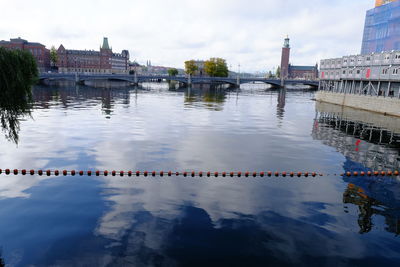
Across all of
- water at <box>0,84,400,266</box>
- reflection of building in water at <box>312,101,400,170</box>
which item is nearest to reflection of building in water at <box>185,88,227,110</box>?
reflection of building in water at <box>312,101,400,170</box>

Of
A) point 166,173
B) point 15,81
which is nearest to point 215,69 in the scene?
point 166,173

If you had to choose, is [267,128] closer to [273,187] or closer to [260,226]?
[273,187]

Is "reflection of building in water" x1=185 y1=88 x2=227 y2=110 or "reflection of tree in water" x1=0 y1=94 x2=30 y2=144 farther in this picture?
"reflection of building in water" x1=185 y1=88 x2=227 y2=110

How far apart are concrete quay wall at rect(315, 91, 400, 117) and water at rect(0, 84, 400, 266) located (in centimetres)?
3250

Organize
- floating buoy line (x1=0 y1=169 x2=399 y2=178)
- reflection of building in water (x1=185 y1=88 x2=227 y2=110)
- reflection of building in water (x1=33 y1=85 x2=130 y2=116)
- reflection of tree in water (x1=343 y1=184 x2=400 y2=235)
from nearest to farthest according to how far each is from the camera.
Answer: reflection of tree in water (x1=343 y1=184 x2=400 y2=235) → floating buoy line (x1=0 y1=169 x2=399 y2=178) → reflection of building in water (x1=33 y1=85 x2=130 y2=116) → reflection of building in water (x1=185 y1=88 x2=227 y2=110)

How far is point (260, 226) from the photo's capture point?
16.1m

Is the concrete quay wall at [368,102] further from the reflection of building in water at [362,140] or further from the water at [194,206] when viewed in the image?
the water at [194,206]

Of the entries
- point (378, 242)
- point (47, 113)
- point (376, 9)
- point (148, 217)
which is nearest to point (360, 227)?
point (378, 242)

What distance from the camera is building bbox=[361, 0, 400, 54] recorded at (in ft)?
345

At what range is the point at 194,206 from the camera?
18.2 meters

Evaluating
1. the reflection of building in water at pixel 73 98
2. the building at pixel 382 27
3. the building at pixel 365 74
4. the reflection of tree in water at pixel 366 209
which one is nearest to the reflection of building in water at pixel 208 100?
the reflection of building in water at pixel 73 98

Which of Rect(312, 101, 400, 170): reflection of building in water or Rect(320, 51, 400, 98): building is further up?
Rect(320, 51, 400, 98): building

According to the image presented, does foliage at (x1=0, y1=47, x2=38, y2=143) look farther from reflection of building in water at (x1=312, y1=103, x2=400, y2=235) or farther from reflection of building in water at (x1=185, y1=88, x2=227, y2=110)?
reflection of building in water at (x1=185, y1=88, x2=227, y2=110)

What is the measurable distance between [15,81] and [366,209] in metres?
21.1
